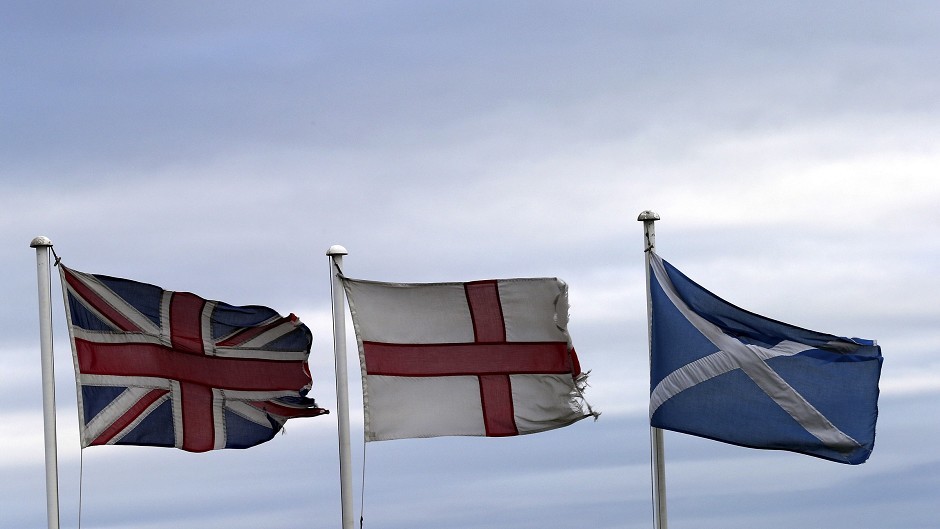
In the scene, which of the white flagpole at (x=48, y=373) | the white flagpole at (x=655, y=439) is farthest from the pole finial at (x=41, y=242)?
the white flagpole at (x=655, y=439)

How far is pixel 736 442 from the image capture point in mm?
24391

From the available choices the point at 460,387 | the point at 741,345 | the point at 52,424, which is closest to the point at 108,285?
the point at 52,424

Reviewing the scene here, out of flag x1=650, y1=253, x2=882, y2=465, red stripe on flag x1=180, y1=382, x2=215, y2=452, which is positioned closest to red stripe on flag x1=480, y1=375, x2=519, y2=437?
flag x1=650, y1=253, x2=882, y2=465

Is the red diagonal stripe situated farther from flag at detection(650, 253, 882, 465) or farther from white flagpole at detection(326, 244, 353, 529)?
flag at detection(650, 253, 882, 465)

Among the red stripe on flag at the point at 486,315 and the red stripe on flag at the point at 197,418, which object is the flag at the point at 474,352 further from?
the red stripe on flag at the point at 197,418

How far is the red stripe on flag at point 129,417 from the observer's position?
23.7 m

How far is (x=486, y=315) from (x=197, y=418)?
4.57 metres

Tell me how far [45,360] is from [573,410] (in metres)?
7.82

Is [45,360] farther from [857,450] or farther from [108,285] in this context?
[857,450]

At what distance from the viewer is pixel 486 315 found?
83.5 feet

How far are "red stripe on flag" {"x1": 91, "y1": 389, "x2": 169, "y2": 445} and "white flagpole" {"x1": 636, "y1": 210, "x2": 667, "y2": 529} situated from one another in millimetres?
7224

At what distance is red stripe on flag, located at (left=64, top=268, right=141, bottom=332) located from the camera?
23.8m

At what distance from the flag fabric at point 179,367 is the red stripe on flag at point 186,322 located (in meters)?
0.01

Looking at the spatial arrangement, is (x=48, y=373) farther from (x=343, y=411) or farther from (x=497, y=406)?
(x=497, y=406)
